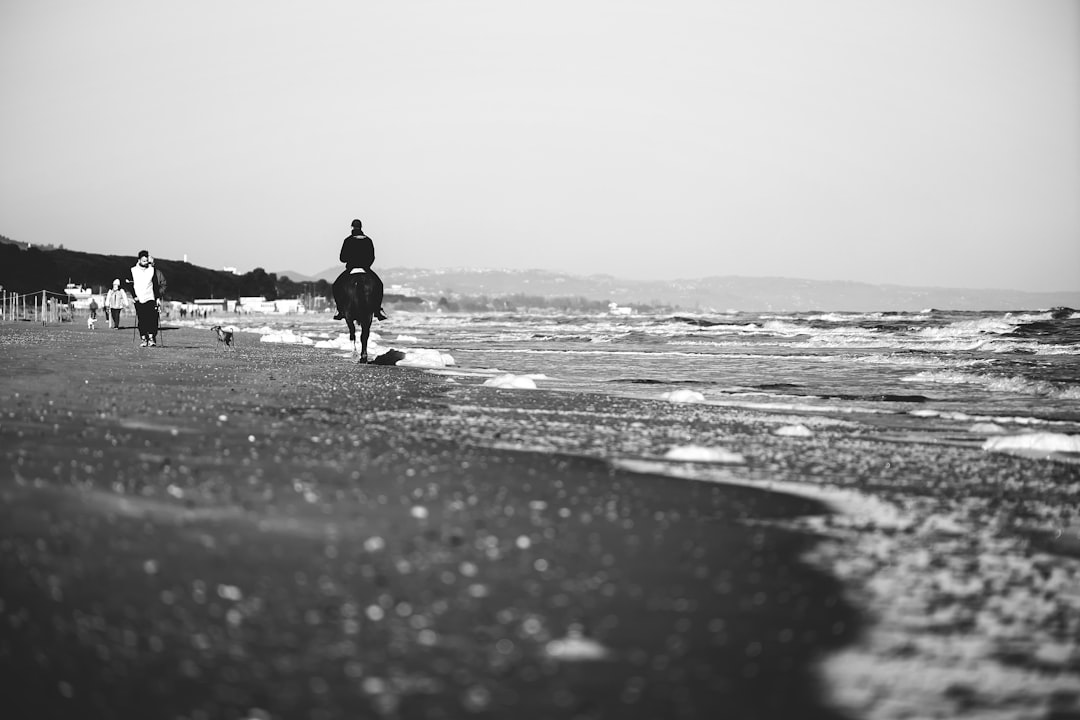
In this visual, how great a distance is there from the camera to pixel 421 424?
729cm

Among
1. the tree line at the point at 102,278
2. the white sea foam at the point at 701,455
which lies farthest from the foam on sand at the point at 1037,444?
the tree line at the point at 102,278

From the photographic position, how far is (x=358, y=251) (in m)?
16.6

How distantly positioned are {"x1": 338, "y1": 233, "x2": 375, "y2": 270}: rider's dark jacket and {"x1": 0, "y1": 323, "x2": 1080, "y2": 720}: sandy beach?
1071 cm

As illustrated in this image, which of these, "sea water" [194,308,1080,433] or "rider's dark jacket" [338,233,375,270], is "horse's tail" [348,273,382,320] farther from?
"sea water" [194,308,1080,433]

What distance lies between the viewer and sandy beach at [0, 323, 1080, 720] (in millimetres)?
2152

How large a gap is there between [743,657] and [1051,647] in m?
0.88

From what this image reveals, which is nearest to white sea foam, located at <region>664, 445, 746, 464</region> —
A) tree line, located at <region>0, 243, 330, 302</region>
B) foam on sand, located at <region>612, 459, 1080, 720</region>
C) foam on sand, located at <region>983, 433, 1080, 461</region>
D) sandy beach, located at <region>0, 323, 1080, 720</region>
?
sandy beach, located at <region>0, 323, 1080, 720</region>

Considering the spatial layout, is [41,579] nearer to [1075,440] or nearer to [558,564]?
[558,564]

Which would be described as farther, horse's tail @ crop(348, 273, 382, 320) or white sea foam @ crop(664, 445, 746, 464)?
horse's tail @ crop(348, 273, 382, 320)

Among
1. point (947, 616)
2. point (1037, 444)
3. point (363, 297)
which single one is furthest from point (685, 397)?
point (947, 616)

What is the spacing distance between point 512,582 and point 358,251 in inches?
558

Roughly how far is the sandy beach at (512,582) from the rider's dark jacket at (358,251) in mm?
10712

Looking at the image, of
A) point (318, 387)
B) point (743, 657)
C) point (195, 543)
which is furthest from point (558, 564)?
point (318, 387)

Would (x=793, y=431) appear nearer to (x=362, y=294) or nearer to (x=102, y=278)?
(x=362, y=294)
